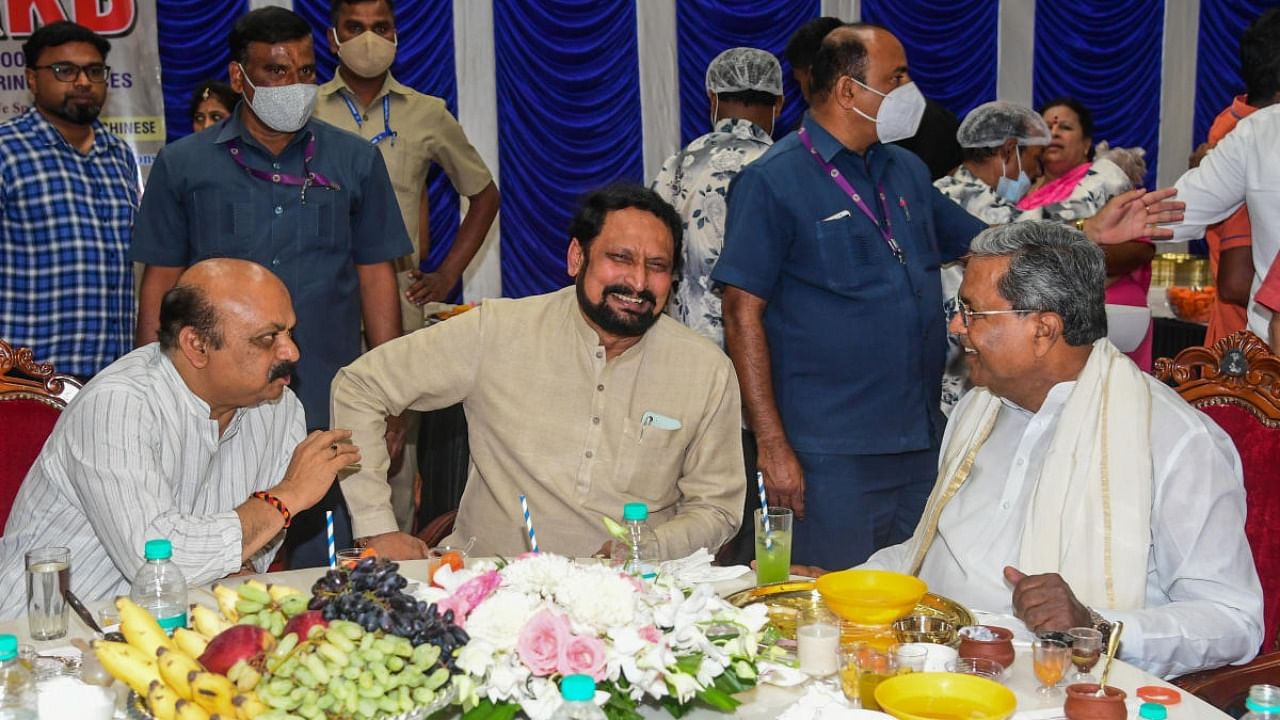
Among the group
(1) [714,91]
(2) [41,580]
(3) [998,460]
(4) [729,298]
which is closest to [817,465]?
(4) [729,298]

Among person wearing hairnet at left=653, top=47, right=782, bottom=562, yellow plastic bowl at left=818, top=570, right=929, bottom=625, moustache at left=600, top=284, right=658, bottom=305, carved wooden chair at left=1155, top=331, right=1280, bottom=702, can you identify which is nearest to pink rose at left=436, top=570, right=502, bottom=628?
yellow plastic bowl at left=818, top=570, right=929, bottom=625

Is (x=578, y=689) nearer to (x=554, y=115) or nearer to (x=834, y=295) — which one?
(x=834, y=295)

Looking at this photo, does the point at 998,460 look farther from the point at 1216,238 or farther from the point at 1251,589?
the point at 1216,238

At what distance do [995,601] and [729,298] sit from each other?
1.40 metres

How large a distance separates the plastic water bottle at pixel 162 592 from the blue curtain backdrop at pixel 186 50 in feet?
19.2

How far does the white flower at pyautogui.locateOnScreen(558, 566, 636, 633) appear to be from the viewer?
5.43ft

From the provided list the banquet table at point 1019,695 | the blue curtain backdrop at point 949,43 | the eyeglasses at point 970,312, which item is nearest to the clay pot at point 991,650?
the banquet table at point 1019,695

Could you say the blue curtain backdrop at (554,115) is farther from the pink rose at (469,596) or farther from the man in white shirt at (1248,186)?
the pink rose at (469,596)

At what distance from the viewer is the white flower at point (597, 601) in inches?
65.2

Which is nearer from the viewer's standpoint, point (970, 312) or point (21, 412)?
point (970, 312)

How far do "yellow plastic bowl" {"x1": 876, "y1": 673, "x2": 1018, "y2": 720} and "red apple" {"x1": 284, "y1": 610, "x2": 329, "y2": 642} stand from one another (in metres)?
0.74

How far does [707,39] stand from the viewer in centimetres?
→ 849

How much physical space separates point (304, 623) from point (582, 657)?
35 cm

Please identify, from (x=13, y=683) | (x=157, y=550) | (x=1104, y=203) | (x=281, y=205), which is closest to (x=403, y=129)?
(x=281, y=205)
